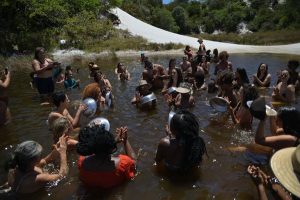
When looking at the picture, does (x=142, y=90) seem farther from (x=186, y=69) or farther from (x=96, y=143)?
(x=96, y=143)

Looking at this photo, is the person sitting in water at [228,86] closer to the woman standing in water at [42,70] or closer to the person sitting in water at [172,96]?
the person sitting in water at [172,96]

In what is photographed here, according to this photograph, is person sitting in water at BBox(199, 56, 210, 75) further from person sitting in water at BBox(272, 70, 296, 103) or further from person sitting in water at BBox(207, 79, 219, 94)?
person sitting in water at BBox(272, 70, 296, 103)

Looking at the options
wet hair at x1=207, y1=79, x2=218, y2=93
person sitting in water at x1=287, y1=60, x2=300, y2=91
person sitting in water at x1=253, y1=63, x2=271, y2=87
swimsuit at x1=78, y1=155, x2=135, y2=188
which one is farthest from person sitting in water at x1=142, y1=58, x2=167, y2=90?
swimsuit at x1=78, y1=155, x2=135, y2=188

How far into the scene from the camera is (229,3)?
71.8 metres

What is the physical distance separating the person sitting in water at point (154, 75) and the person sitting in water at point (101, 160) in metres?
Result: 7.85

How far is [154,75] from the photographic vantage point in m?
13.6

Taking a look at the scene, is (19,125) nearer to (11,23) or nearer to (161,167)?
(161,167)

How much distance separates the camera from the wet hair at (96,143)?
4965 mm

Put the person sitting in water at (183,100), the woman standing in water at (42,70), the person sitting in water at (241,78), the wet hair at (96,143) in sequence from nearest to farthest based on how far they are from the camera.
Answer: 1. the wet hair at (96,143)
2. the person sitting in water at (183,100)
3. the person sitting in water at (241,78)
4. the woman standing in water at (42,70)

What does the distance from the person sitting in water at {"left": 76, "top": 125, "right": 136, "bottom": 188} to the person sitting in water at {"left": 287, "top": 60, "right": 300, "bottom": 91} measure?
25.1 ft

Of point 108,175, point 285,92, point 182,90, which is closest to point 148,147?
point 182,90

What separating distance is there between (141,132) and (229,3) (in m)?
67.4

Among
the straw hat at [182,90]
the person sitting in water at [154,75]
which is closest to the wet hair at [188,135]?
the straw hat at [182,90]

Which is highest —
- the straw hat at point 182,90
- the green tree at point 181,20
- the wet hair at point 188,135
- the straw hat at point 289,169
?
the straw hat at point 289,169
